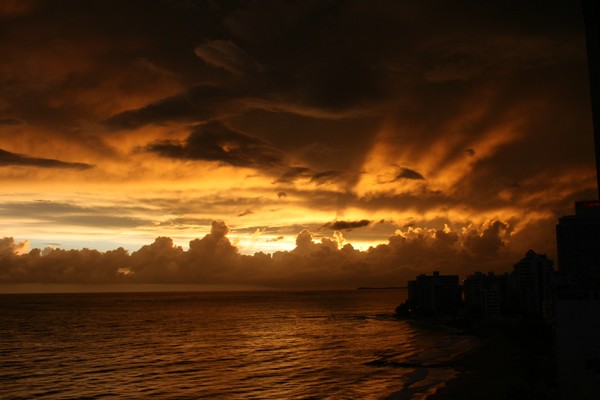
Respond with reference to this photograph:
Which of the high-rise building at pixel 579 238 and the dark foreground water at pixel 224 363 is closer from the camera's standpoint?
the dark foreground water at pixel 224 363

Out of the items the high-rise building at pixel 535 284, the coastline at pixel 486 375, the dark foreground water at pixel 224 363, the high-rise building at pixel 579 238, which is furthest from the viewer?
the high-rise building at pixel 579 238

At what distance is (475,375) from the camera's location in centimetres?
6712

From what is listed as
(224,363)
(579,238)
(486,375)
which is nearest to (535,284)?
(579,238)

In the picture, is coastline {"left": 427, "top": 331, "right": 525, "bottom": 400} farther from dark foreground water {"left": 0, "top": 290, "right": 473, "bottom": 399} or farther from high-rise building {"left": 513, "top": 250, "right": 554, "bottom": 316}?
high-rise building {"left": 513, "top": 250, "right": 554, "bottom": 316}

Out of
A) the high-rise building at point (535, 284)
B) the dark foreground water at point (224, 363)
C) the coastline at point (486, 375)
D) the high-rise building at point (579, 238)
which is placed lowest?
the dark foreground water at point (224, 363)

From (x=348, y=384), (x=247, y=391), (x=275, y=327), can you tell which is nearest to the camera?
(x=247, y=391)

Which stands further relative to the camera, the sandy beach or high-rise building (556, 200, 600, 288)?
high-rise building (556, 200, 600, 288)

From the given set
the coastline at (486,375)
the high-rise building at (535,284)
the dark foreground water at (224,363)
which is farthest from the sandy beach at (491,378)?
the high-rise building at (535,284)

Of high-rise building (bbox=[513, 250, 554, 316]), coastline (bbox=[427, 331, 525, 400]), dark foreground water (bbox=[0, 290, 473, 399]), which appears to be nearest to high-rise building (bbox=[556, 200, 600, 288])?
high-rise building (bbox=[513, 250, 554, 316])

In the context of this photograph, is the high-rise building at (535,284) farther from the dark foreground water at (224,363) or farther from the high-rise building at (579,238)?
the dark foreground water at (224,363)

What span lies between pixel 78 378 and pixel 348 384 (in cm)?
3461

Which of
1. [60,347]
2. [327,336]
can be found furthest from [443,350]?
[60,347]

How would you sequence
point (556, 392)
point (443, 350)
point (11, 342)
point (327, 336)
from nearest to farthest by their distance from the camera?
1. point (556, 392)
2. point (443, 350)
3. point (11, 342)
4. point (327, 336)

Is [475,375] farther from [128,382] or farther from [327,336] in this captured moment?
[327,336]
